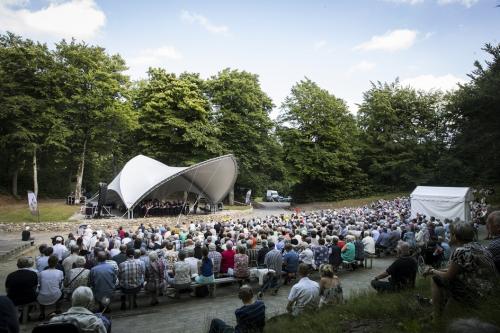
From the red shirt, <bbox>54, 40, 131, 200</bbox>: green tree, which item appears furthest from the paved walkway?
<bbox>54, 40, 131, 200</bbox>: green tree

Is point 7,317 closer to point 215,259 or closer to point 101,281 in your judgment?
point 101,281

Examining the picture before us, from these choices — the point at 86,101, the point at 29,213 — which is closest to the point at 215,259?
the point at 29,213

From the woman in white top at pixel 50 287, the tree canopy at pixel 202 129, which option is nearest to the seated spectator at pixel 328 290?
the woman in white top at pixel 50 287

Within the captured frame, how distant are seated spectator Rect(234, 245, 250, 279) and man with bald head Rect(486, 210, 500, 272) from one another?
5446 millimetres

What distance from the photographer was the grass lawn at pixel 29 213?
67.7 ft

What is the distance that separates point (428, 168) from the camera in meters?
37.2

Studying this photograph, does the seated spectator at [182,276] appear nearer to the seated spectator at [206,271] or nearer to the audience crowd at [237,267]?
the audience crowd at [237,267]

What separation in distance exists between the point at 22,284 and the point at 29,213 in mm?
18376

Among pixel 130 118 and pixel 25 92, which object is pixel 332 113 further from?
pixel 25 92

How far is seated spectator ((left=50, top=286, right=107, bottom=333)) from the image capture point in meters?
3.73

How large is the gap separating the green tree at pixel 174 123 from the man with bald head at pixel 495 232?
29.3 meters

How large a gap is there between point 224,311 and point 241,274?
1625mm

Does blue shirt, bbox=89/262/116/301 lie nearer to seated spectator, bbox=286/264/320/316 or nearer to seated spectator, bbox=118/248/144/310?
seated spectator, bbox=118/248/144/310

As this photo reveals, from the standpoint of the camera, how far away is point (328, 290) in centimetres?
548
